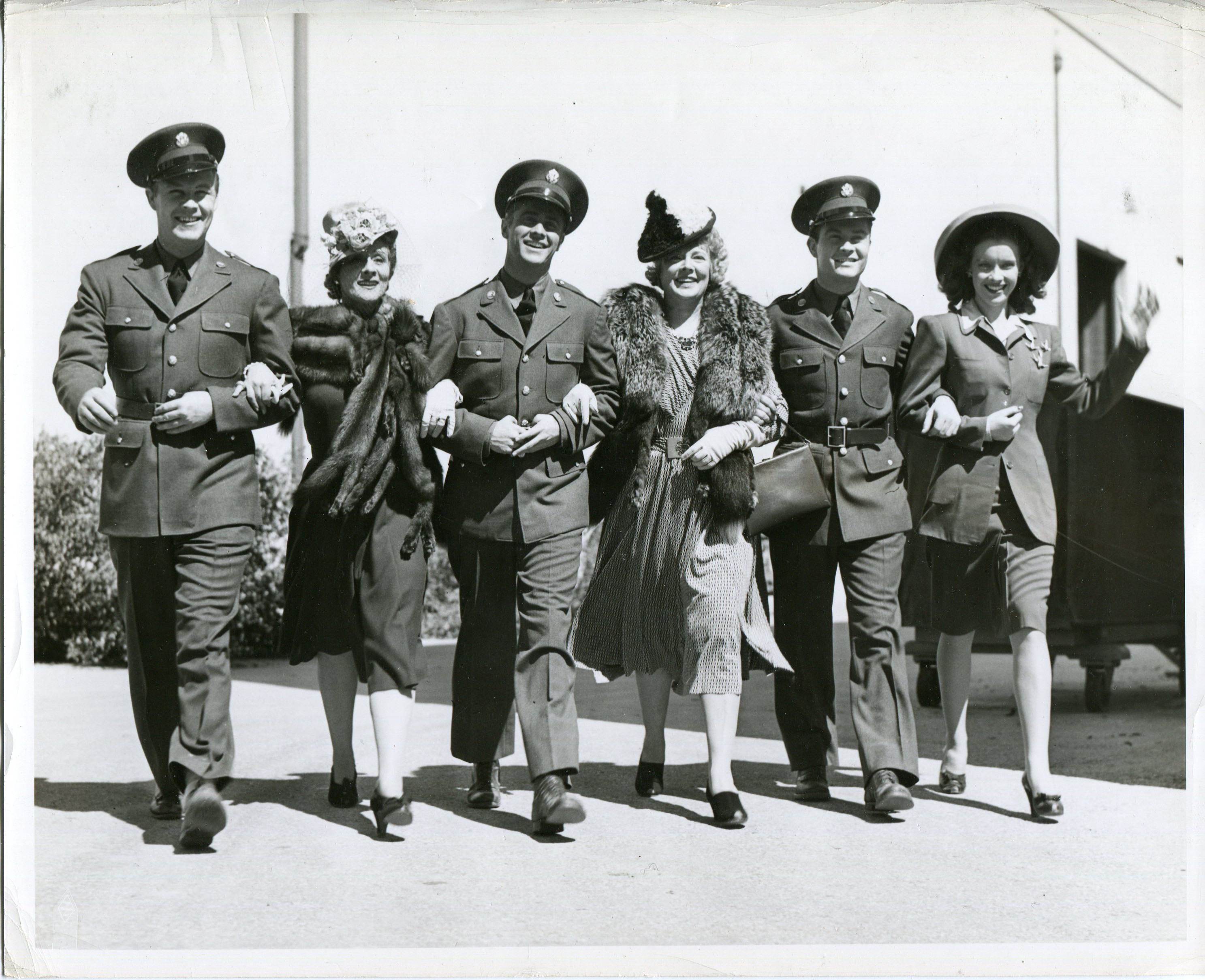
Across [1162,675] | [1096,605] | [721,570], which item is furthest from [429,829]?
[1162,675]

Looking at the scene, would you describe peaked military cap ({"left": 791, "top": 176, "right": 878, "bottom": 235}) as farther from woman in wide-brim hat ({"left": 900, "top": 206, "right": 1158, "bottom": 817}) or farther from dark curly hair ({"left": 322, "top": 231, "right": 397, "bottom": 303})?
dark curly hair ({"left": 322, "top": 231, "right": 397, "bottom": 303})

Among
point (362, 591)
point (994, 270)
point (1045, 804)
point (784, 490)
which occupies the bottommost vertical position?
point (1045, 804)

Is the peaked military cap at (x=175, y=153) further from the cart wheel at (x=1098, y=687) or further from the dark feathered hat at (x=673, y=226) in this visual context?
the cart wheel at (x=1098, y=687)

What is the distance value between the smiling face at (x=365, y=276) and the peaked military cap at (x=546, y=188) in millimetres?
474

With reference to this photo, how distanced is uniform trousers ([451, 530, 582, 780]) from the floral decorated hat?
1.09m

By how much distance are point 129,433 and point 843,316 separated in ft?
8.65

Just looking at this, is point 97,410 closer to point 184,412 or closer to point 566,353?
point 184,412

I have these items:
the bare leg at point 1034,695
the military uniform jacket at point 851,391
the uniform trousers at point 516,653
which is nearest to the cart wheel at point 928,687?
the bare leg at point 1034,695

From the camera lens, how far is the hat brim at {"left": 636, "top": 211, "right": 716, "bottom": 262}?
207 inches

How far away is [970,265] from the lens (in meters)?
5.58

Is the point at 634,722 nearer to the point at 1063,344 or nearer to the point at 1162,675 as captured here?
the point at 1063,344

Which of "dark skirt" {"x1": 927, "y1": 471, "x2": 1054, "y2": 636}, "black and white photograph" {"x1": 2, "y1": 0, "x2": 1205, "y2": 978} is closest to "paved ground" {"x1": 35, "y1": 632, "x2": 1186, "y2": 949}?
"black and white photograph" {"x1": 2, "y1": 0, "x2": 1205, "y2": 978}

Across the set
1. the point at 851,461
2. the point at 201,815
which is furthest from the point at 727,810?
the point at 201,815

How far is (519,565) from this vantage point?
5227mm
